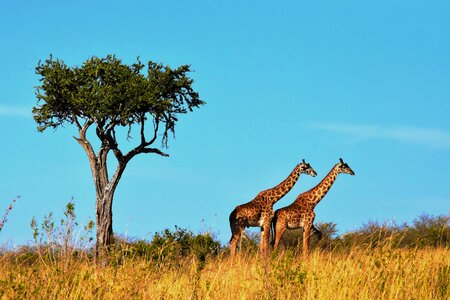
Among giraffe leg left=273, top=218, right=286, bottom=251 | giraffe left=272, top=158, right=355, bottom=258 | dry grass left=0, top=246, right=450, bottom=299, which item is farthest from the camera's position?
giraffe leg left=273, top=218, right=286, bottom=251

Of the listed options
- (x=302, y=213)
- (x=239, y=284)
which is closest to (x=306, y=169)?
(x=302, y=213)

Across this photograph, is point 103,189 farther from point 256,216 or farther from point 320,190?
point 320,190

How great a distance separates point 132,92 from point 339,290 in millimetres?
20202

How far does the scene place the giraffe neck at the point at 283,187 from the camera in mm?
24000

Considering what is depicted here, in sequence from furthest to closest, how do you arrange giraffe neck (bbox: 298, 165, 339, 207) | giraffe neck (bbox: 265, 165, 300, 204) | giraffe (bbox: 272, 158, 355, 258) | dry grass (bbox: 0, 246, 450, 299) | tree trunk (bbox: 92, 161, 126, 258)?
tree trunk (bbox: 92, 161, 126, 258) < giraffe neck (bbox: 265, 165, 300, 204) < giraffe neck (bbox: 298, 165, 339, 207) < giraffe (bbox: 272, 158, 355, 258) < dry grass (bbox: 0, 246, 450, 299)

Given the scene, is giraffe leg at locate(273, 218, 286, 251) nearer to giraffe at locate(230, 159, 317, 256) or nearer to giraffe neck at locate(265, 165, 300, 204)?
giraffe at locate(230, 159, 317, 256)

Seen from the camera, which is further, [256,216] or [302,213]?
[256,216]

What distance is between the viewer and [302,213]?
22766mm

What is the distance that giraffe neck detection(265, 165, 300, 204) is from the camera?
2400 centimetres

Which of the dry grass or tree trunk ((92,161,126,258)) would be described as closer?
the dry grass

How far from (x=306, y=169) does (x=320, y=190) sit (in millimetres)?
1015

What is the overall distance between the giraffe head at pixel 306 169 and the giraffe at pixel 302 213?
48 centimetres

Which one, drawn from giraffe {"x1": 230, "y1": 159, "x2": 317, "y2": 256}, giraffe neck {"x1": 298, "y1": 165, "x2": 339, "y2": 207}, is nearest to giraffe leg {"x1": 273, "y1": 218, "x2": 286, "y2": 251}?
giraffe {"x1": 230, "y1": 159, "x2": 317, "y2": 256}

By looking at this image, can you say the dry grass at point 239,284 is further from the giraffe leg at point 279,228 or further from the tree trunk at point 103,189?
the tree trunk at point 103,189
